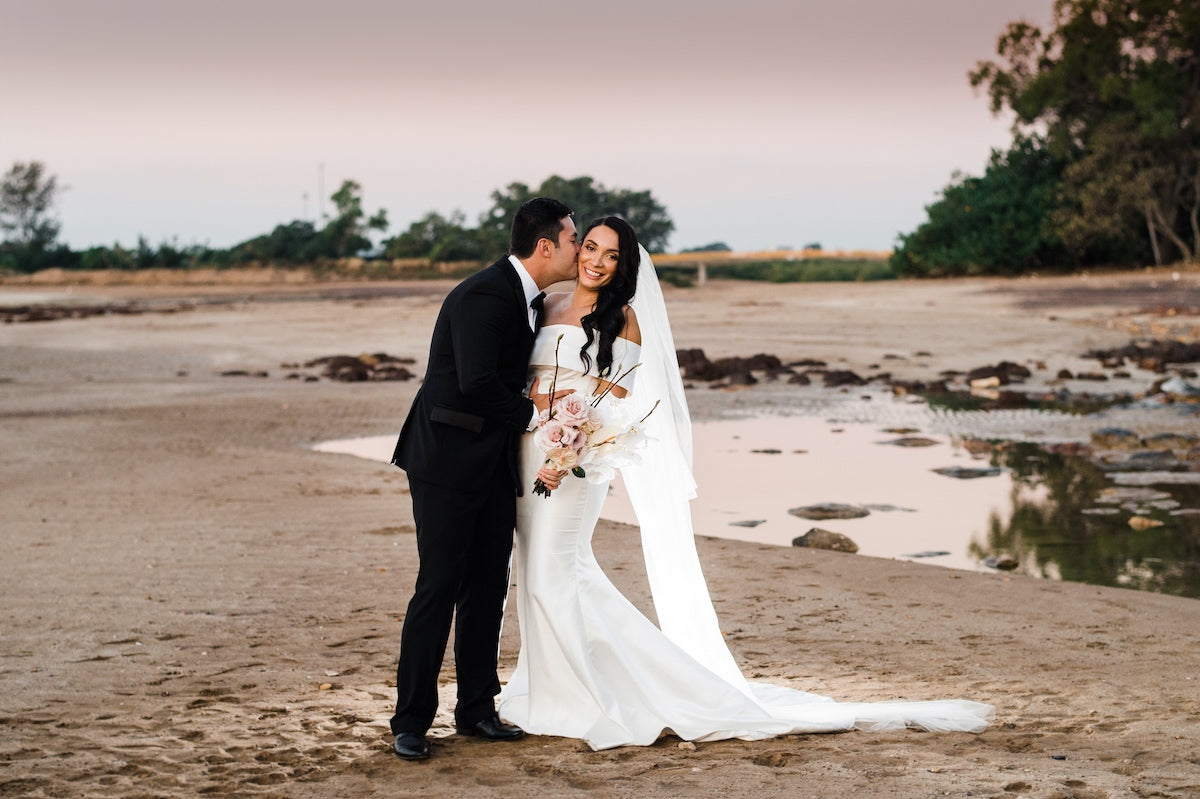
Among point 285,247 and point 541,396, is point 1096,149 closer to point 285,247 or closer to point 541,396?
point 285,247

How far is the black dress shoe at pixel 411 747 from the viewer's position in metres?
5.21

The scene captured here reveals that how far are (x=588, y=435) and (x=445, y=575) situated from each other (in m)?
0.78

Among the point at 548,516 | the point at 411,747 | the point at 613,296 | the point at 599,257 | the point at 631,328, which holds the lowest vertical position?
the point at 411,747

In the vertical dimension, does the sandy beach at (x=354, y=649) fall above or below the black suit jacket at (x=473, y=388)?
below

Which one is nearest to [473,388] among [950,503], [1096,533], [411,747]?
[411,747]

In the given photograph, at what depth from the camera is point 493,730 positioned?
553cm

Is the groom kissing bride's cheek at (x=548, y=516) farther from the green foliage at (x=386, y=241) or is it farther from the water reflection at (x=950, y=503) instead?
the green foliage at (x=386, y=241)

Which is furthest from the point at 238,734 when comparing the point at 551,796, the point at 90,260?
the point at 90,260

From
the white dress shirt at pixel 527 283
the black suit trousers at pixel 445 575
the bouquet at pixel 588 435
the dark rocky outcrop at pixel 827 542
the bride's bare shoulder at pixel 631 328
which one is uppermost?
the white dress shirt at pixel 527 283

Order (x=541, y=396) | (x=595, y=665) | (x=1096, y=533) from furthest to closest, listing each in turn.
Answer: (x=1096, y=533), (x=595, y=665), (x=541, y=396)

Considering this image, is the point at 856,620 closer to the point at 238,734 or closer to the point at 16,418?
the point at 238,734

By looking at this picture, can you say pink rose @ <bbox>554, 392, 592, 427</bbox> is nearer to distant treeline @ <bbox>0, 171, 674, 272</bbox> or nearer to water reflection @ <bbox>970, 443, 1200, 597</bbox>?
water reflection @ <bbox>970, 443, 1200, 597</bbox>

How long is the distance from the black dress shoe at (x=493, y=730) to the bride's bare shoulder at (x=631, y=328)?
65.1 inches

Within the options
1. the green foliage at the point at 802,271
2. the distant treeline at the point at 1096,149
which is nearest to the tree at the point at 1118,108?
the distant treeline at the point at 1096,149
